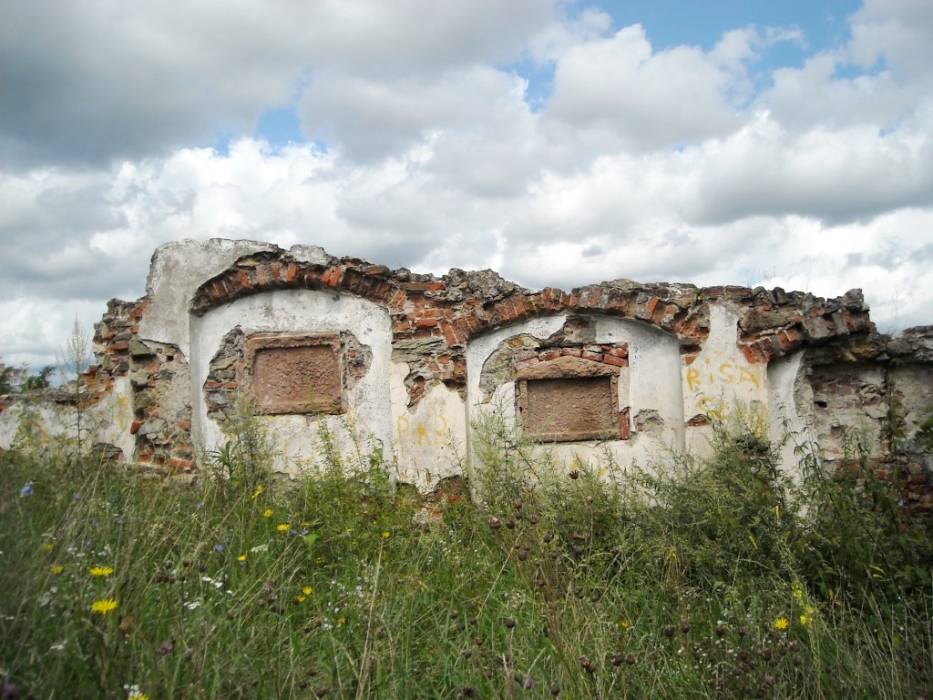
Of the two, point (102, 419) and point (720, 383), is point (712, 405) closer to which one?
point (720, 383)

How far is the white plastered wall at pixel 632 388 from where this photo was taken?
6.50m

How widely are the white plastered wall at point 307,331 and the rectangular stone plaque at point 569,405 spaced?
132 centimetres

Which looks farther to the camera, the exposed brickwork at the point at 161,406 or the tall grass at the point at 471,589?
the exposed brickwork at the point at 161,406

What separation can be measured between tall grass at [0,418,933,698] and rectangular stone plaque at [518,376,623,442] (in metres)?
0.42

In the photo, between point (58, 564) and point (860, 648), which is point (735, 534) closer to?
point (860, 648)

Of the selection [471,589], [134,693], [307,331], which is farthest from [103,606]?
[307,331]

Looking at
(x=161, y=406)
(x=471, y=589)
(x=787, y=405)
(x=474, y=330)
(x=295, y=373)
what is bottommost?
(x=471, y=589)

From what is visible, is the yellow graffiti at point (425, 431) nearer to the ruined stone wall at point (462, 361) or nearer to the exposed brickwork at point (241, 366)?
the ruined stone wall at point (462, 361)

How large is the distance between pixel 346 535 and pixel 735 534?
245 cm

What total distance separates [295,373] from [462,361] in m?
1.61

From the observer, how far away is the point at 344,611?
11.4ft

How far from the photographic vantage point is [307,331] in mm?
6910

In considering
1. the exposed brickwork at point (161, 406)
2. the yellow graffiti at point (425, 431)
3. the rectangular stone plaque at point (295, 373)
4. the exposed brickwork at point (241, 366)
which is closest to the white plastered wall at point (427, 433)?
the yellow graffiti at point (425, 431)

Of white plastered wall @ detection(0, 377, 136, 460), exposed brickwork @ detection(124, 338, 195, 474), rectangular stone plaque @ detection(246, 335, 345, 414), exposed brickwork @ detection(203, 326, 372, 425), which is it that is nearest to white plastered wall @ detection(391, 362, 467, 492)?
exposed brickwork @ detection(203, 326, 372, 425)
